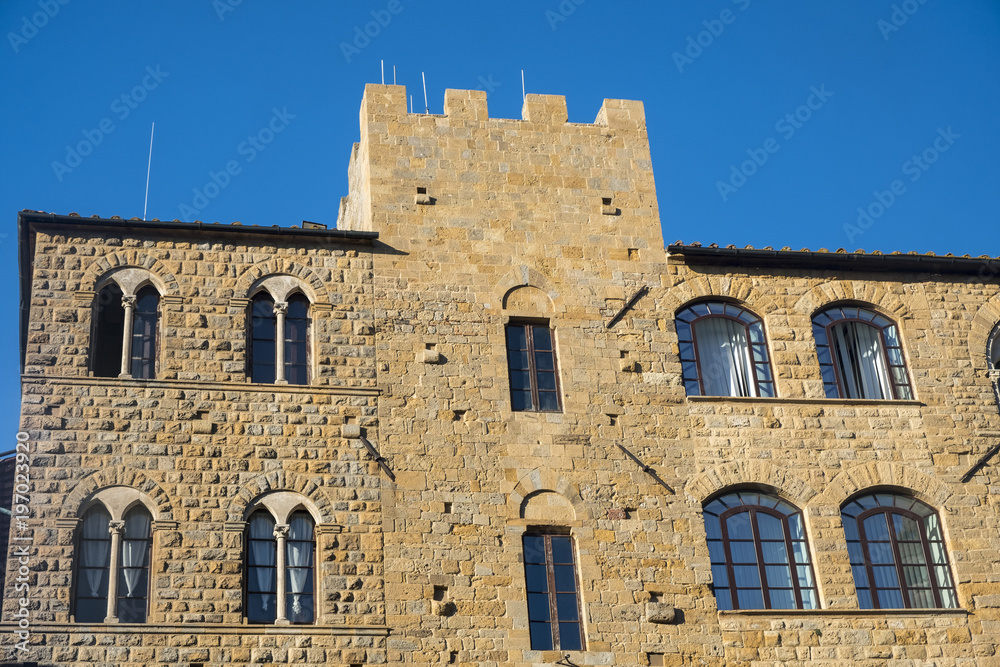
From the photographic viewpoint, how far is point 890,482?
848 inches

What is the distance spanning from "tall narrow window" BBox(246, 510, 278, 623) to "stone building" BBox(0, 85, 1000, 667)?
0.04 meters

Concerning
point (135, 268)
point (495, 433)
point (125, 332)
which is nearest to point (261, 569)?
point (495, 433)

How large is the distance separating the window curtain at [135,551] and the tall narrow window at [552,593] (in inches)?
220

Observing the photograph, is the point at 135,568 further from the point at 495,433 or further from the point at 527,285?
the point at 527,285

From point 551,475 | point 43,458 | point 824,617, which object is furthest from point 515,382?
point 43,458

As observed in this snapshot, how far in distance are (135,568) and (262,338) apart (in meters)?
4.19

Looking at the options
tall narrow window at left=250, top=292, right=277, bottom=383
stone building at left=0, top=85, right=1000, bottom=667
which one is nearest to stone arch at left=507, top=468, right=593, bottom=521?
stone building at left=0, top=85, right=1000, bottom=667

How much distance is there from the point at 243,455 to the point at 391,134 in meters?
6.59

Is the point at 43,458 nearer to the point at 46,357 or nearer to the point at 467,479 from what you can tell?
the point at 46,357

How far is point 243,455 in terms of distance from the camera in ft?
65.1

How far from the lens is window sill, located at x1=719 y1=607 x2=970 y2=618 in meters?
20.1

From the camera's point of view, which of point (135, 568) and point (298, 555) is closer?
point (135, 568)

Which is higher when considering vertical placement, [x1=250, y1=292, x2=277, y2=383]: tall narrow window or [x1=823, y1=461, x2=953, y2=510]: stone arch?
[x1=250, y1=292, x2=277, y2=383]: tall narrow window

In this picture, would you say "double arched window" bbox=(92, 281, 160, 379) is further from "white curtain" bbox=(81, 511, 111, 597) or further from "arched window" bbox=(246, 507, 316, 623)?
"arched window" bbox=(246, 507, 316, 623)
